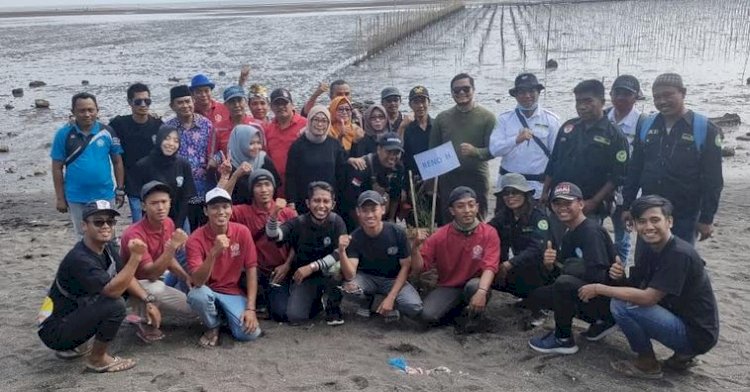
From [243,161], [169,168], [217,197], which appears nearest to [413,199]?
[243,161]

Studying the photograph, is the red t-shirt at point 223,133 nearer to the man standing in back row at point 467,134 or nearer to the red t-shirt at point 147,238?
the red t-shirt at point 147,238

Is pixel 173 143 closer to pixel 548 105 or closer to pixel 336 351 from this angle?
pixel 336 351

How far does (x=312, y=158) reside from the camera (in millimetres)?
6891

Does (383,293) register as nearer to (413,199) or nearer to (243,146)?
(413,199)

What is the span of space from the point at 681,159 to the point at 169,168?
4933 mm

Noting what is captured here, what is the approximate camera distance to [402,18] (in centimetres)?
3822

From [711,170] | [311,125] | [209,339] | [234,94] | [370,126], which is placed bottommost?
[209,339]

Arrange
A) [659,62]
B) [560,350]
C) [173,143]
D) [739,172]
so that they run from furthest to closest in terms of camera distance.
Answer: [659,62] → [739,172] → [173,143] → [560,350]

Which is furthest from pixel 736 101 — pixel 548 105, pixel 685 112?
pixel 685 112

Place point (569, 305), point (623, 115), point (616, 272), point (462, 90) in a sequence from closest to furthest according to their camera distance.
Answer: point (616, 272) → point (569, 305) → point (623, 115) → point (462, 90)

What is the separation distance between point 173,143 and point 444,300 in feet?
10.5

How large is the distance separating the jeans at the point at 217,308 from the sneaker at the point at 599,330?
3086mm

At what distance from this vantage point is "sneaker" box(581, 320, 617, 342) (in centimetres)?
592

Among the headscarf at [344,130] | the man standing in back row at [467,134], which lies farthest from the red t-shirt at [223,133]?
the man standing in back row at [467,134]
